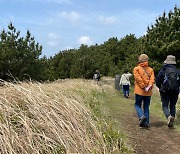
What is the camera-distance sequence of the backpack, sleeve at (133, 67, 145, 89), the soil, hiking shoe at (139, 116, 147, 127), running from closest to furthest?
the soil
hiking shoe at (139, 116, 147, 127)
the backpack
sleeve at (133, 67, 145, 89)

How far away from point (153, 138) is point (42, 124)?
3052 millimetres

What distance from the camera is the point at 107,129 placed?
5723 mm

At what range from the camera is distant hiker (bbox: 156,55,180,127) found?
7.69 meters

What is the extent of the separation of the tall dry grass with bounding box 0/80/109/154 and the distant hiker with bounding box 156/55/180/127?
2896 millimetres

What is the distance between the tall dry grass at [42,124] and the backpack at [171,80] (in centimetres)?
286

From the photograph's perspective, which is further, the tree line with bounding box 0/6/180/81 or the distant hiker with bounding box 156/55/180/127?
the tree line with bounding box 0/6/180/81

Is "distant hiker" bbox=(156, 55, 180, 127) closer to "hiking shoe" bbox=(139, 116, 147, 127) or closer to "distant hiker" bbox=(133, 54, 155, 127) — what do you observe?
"distant hiker" bbox=(133, 54, 155, 127)

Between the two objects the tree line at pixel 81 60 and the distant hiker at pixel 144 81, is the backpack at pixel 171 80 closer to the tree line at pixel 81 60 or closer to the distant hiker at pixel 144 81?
the distant hiker at pixel 144 81

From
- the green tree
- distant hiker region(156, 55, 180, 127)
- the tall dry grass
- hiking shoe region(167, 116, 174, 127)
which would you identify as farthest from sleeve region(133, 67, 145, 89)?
the green tree

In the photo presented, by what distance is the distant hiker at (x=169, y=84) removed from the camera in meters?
7.69

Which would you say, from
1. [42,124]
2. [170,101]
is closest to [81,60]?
[170,101]

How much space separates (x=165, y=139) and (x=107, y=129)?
159cm

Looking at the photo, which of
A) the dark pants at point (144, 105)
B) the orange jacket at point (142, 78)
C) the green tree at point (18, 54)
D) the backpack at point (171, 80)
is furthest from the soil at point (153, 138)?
the green tree at point (18, 54)

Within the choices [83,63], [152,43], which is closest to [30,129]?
[152,43]
